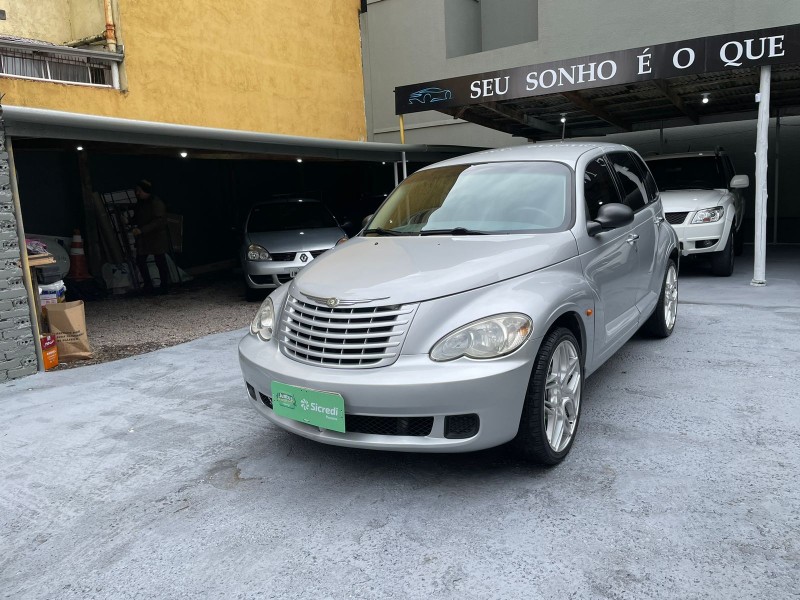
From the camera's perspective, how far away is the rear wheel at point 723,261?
847cm

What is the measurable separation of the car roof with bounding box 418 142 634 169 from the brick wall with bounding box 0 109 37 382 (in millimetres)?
3754

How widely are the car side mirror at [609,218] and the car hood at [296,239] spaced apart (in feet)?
17.7

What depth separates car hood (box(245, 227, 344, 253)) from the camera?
872 cm

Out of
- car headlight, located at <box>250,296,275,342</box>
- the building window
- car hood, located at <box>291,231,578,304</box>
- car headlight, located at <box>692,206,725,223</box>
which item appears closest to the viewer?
car hood, located at <box>291,231,578,304</box>

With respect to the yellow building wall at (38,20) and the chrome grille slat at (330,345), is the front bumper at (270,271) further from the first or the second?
the chrome grille slat at (330,345)

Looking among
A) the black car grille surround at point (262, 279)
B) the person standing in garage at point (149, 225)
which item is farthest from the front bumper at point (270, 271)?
the person standing in garage at point (149, 225)

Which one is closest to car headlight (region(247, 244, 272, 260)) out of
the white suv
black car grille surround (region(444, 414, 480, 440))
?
the white suv

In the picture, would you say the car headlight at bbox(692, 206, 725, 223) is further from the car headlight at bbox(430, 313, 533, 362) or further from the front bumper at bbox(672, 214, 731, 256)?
the car headlight at bbox(430, 313, 533, 362)

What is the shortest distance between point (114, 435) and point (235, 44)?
9826 mm

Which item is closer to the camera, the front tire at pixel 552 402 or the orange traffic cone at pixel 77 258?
the front tire at pixel 552 402

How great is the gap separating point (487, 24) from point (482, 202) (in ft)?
43.5

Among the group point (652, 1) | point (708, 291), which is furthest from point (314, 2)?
point (708, 291)

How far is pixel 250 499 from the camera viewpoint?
304 cm

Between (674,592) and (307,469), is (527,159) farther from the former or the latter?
(674,592)
